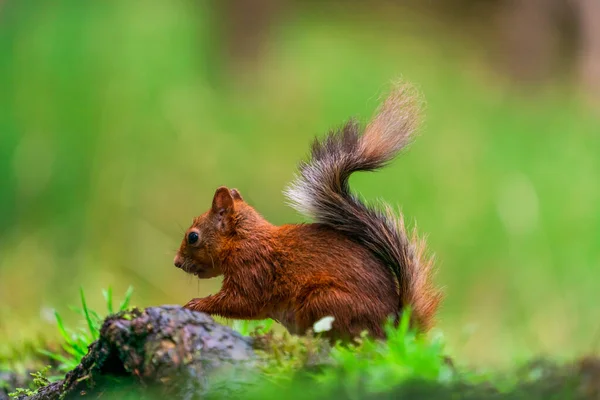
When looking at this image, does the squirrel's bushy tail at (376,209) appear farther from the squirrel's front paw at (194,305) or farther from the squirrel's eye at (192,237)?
the squirrel's front paw at (194,305)

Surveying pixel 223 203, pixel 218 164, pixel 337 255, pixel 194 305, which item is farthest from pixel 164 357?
pixel 218 164

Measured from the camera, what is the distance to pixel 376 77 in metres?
9.09

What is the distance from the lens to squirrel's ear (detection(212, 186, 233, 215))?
11.2 feet

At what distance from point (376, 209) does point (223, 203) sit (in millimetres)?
649

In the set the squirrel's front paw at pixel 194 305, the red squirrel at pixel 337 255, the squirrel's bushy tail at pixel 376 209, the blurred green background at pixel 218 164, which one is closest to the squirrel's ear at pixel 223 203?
the red squirrel at pixel 337 255

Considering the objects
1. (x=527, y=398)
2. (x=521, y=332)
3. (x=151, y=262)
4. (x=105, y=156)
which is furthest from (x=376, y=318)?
(x=105, y=156)

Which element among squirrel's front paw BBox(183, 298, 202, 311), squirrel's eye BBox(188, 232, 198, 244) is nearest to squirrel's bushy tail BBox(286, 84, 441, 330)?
squirrel's eye BBox(188, 232, 198, 244)

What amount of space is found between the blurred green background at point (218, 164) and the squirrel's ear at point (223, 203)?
3048mm

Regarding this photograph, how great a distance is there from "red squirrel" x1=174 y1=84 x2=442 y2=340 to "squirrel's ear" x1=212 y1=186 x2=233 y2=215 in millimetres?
92

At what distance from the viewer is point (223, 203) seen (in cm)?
342

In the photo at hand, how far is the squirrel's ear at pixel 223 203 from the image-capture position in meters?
3.41

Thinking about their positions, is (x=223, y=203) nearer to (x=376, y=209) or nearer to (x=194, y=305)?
(x=194, y=305)

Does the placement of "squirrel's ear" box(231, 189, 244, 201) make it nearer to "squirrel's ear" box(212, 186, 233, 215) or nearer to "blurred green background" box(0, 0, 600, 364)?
"squirrel's ear" box(212, 186, 233, 215)

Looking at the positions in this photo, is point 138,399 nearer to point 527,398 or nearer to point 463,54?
point 527,398
